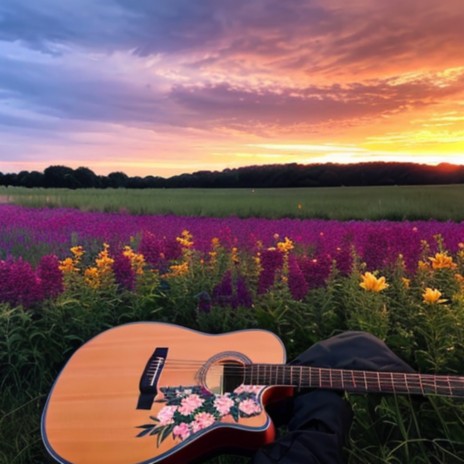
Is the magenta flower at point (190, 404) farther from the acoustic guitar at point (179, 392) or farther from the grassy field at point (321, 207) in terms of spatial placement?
the grassy field at point (321, 207)

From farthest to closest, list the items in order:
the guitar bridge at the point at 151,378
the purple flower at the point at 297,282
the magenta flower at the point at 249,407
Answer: the purple flower at the point at 297,282
the guitar bridge at the point at 151,378
the magenta flower at the point at 249,407

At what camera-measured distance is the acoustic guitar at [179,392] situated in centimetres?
202

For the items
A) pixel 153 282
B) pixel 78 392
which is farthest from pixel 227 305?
pixel 78 392

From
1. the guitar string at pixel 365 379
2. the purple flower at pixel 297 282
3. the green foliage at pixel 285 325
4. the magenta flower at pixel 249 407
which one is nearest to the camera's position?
the guitar string at pixel 365 379

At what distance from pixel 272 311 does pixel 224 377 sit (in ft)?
2.69

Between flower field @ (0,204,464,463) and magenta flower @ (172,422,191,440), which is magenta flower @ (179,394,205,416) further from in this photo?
flower field @ (0,204,464,463)

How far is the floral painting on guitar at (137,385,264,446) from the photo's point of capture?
6.75 ft

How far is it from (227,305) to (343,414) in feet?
4.03

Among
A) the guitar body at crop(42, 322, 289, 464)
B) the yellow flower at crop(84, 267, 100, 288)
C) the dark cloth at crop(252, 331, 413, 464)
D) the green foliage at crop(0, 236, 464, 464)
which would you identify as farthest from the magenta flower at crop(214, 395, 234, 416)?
the yellow flower at crop(84, 267, 100, 288)

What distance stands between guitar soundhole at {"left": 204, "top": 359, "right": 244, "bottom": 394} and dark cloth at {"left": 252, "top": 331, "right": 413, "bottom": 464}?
0.25m

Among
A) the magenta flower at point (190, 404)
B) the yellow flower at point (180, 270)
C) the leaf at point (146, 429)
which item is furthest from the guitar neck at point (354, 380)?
the yellow flower at point (180, 270)

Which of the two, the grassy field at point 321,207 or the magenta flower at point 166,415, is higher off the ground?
the grassy field at point 321,207

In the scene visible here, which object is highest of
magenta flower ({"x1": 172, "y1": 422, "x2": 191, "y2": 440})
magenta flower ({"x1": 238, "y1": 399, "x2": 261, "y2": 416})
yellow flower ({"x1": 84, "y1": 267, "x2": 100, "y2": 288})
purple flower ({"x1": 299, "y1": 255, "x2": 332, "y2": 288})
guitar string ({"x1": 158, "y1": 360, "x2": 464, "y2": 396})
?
purple flower ({"x1": 299, "y1": 255, "x2": 332, "y2": 288})

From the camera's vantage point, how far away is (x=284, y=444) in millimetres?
1904
